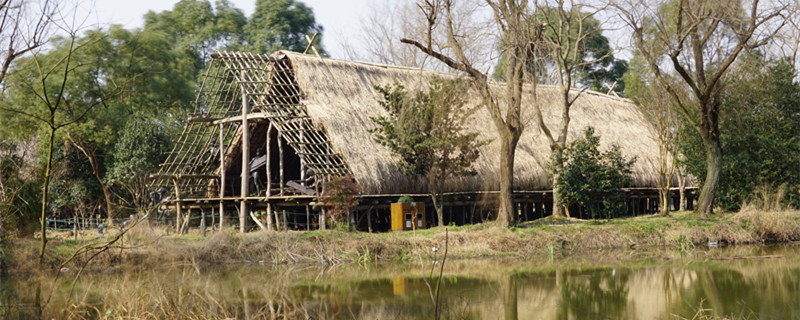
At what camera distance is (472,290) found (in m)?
10.8

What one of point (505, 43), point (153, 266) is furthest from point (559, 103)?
point (153, 266)

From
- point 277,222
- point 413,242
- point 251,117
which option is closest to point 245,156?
point 251,117

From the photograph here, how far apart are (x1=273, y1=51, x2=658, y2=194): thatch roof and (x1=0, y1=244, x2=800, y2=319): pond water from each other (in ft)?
13.1

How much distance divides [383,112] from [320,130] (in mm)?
3186

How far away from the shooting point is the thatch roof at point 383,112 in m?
18.2

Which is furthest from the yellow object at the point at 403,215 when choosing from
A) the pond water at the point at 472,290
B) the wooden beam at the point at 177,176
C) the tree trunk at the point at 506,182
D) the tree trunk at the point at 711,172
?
the tree trunk at the point at 711,172

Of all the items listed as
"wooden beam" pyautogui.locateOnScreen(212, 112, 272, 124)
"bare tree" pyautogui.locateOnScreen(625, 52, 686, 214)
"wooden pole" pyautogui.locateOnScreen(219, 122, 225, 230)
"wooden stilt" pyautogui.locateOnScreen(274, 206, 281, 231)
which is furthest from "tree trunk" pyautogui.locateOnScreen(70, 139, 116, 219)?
"bare tree" pyautogui.locateOnScreen(625, 52, 686, 214)

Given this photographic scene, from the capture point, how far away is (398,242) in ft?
50.4

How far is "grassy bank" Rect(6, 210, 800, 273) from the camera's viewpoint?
563 inches

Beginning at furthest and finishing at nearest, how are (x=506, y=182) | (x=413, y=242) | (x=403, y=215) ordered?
(x=403, y=215)
(x=506, y=182)
(x=413, y=242)

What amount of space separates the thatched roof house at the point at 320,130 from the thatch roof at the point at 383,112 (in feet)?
0.11

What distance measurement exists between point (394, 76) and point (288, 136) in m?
5.40

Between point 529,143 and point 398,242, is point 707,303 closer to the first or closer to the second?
point 398,242

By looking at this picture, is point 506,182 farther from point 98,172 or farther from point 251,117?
point 98,172
